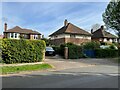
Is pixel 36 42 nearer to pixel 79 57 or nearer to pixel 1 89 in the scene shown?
pixel 79 57

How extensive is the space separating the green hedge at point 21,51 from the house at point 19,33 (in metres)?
34.7

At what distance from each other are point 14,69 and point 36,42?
5836mm

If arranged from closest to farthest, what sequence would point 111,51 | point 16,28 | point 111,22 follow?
point 111,51
point 111,22
point 16,28

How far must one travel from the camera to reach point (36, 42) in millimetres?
22672

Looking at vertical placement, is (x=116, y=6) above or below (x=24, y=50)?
above

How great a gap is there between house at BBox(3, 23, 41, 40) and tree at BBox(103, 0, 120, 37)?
2513 cm

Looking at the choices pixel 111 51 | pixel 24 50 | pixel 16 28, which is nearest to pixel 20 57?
pixel 24 50

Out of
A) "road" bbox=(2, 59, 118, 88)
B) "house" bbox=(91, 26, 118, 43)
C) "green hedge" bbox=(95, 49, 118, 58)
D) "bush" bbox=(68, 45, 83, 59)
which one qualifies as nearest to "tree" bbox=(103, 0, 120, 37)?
"green hedge" bbox=(95, 49, 118, 58)

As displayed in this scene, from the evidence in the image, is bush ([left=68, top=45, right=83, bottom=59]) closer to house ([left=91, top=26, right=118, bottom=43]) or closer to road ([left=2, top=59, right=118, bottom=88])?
road ([left=2, top=59, right=118, bottom=88])

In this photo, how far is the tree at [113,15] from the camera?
127ft

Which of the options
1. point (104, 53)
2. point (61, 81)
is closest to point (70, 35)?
point (104, 53)

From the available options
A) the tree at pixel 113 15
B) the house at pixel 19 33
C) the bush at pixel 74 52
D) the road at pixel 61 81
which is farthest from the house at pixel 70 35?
the road at pixel 61 81

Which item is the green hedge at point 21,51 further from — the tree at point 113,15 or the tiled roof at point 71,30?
the tiled roof at point 71,30

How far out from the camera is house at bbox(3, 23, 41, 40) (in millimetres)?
58569
